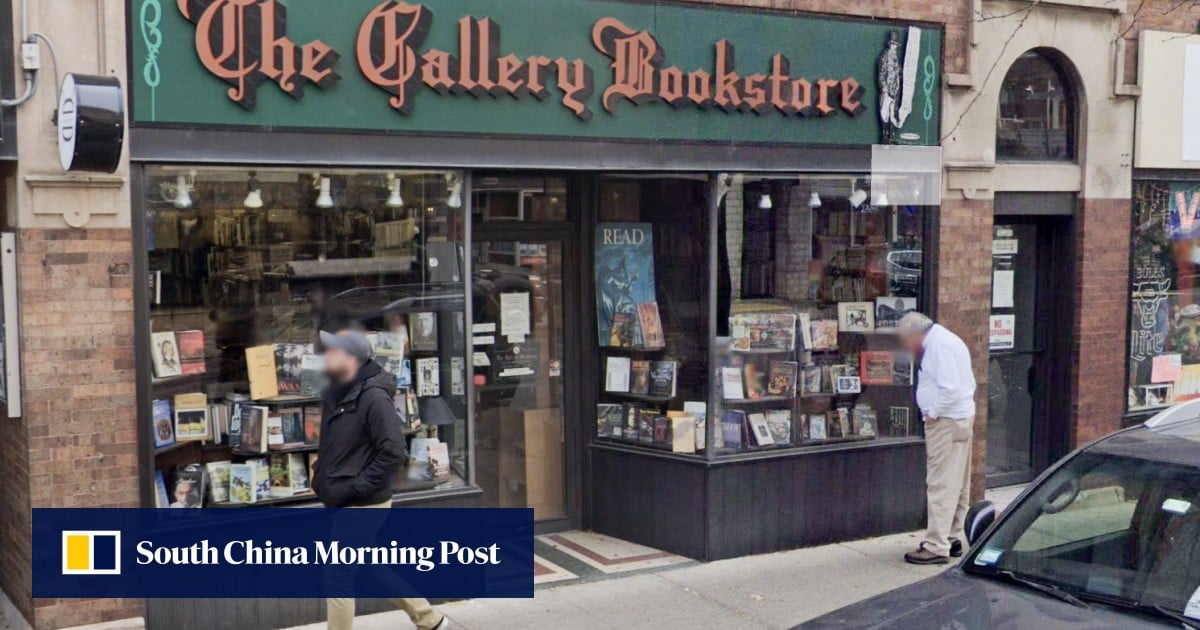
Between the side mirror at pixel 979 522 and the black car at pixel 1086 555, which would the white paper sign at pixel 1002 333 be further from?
the side mirror at pixel 979 522

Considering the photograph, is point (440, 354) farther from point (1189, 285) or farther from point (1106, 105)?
point (1189, 285)

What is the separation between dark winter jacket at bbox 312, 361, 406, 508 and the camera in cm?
605

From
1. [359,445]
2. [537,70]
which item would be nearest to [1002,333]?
[537,70]

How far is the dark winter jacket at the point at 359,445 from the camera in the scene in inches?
238

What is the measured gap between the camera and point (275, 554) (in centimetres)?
703

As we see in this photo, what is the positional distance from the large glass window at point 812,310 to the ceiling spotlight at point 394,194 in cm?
238

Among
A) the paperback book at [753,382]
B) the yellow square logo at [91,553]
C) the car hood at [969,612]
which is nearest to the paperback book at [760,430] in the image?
the paperback book at [753,382]

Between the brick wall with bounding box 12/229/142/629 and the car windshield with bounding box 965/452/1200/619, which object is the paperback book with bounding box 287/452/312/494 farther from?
the car windshield with bounding box 965/452/1200/619

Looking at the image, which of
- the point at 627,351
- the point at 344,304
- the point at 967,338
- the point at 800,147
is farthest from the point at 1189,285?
the point at 344,304

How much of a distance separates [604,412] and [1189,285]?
597 cm

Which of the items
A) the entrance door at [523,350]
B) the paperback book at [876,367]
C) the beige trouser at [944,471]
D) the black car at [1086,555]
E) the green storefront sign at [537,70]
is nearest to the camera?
the black car at [1086,555]

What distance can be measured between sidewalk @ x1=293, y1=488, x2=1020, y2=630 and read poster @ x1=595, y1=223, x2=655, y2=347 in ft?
5.88

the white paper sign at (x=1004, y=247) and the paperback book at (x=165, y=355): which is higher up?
the white paper sign at (x=1004, y=247)

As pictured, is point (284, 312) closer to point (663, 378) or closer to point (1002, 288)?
point (663, 378)
